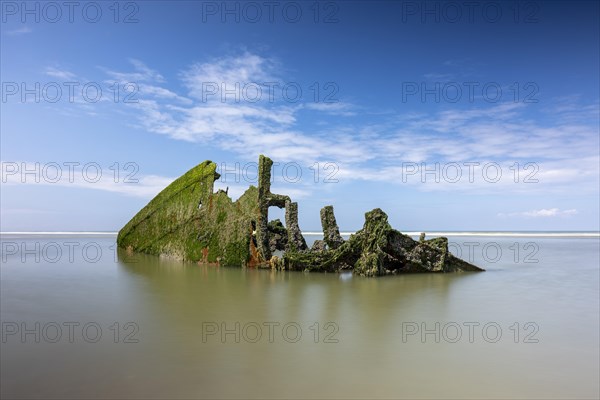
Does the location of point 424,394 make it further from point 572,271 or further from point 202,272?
point 572,271

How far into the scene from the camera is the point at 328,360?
3783mm

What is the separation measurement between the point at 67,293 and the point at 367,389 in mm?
6415

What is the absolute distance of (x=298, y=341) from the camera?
4395mm

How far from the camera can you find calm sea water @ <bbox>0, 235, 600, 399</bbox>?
323 centimetres

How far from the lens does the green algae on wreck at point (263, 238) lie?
10.3 m

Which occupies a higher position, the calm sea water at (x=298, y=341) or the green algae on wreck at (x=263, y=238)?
the green algae on wreck at (x=263, y=238)

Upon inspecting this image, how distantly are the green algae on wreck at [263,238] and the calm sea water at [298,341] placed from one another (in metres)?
2.07

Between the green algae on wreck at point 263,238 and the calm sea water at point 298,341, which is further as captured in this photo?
the green algae on wreck at point 263,238

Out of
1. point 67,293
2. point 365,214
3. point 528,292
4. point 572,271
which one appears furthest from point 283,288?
point 572,271

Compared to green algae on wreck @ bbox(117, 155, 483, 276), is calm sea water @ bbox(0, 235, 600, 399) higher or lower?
lower

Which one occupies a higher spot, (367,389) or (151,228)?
(151,228)

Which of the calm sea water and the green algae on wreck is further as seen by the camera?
the green algae on wreck

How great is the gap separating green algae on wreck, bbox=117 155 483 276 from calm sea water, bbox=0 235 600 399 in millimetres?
2065

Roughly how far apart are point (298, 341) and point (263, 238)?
23.4ft
